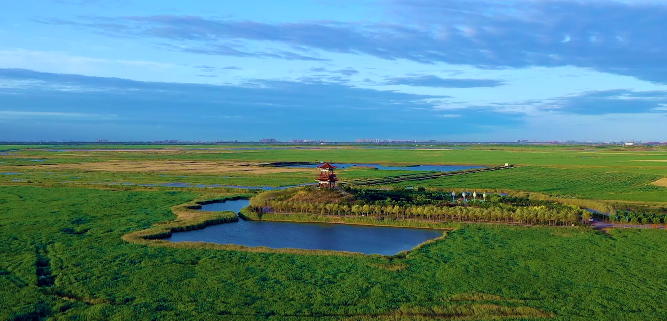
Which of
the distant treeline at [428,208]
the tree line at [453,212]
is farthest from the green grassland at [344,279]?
the distant treeline at [428,208]

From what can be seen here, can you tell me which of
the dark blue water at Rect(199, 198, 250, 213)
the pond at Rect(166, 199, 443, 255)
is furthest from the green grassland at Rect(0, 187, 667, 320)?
the dark blue water at Rect(199, 198, 250, 213)

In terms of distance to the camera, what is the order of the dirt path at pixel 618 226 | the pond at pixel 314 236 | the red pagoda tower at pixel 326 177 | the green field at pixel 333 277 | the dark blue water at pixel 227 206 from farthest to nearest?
the red pagoda tower at pixel 326 177 < the dark blue water at pixel 227 206 < the dirt path at pixel 618 226 < the pond at pixel 314 236 < the green field at pixel 333 277

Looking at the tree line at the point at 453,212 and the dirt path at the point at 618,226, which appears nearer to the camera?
the dirt path at the point at 618,226

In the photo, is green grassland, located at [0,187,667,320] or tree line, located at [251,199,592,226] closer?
green grassland, located at [0,187,667,320]

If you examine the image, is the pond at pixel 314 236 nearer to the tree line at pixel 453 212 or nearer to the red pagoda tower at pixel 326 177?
the tree line at pixel 453 212

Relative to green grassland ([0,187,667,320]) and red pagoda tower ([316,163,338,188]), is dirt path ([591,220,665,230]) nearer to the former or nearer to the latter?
green grassland ([0,187,667,320])

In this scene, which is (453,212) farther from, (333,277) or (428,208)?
(333,277)
